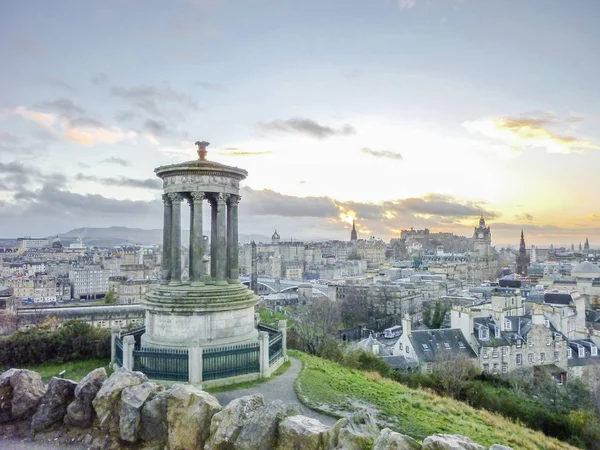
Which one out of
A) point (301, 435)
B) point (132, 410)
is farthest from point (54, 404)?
point (301, 435)

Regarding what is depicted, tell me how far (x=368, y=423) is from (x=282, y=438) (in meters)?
1.12

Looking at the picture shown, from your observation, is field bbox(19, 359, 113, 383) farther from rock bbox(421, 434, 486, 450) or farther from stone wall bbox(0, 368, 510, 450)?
rock bbox(421, 434, 486, 450)

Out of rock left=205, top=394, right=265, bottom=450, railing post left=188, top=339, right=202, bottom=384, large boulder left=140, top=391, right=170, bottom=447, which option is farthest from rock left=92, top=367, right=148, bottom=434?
railing post left=188, top=339, right=202, bottom=384

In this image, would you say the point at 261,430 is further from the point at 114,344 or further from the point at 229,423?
the point at 114,344

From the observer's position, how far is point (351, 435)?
530 cm

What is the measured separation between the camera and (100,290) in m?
127

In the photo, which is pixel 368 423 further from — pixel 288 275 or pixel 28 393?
pixel 288 275

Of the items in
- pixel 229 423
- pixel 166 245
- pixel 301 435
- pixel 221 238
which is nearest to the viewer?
pixel 301 435

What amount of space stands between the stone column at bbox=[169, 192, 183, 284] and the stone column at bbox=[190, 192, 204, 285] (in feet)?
1.59

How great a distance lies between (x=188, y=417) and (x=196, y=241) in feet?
33.7

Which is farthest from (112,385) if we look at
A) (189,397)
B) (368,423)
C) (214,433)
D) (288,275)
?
(288,275)

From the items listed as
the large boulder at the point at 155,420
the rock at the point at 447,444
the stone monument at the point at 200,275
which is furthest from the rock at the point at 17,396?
the stone monument at the point at 200,275

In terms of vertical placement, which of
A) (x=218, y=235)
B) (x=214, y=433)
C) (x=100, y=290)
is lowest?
(x=100, y=290)

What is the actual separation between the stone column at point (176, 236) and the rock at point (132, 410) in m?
9.54
